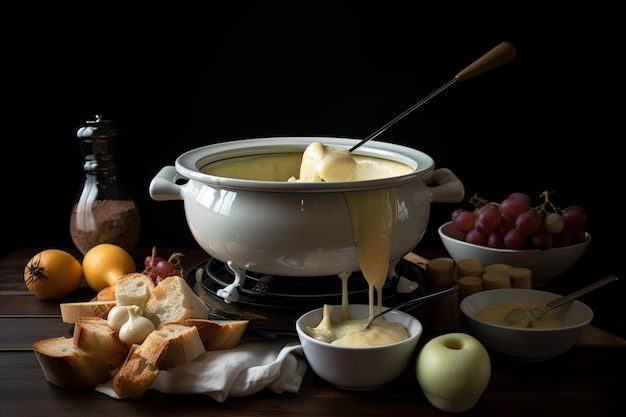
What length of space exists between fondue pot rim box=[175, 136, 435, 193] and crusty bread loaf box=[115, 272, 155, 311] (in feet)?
0.65

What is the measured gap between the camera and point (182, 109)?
203cm

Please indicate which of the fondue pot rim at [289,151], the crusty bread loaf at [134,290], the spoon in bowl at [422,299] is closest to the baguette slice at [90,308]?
the crusty bread loaf at [134,290]

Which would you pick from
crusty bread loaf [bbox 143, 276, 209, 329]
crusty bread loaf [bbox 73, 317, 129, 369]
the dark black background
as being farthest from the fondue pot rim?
→ the dark black background

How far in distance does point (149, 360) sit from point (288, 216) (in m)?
0.29

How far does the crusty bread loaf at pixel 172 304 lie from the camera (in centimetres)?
122

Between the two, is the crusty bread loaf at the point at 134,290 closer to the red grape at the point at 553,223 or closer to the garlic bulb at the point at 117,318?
the garlic bulb at the point at 117,318

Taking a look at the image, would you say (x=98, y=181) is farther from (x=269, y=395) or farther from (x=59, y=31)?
(x=269, y=395)

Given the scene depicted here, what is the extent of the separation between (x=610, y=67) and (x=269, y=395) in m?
1.28

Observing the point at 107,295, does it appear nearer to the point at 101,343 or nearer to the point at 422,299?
the point at 101,343

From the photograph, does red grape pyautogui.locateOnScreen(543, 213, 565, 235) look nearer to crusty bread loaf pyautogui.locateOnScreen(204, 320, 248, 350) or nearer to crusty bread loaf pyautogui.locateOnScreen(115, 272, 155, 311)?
crusty bread loaf pyautogui.locateOnScreen(204, 320, 248, 350)

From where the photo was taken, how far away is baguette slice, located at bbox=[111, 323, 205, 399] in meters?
1.09

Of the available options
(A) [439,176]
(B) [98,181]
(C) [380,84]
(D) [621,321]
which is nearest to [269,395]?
(A) [439,176]

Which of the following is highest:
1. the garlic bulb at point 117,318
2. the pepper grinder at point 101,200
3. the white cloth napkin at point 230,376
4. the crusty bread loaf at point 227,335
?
the pepper grinder at point 101,200

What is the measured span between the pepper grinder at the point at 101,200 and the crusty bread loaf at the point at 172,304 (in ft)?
1.59
